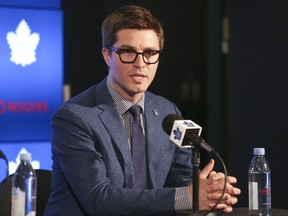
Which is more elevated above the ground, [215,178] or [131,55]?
[131,55]

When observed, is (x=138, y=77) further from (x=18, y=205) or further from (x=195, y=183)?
(x=18, y=205)

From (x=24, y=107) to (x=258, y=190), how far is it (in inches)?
96.3

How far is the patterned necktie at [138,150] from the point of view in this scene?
2805 mm

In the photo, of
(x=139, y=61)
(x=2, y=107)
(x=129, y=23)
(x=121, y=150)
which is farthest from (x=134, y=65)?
(x=2, y=107)

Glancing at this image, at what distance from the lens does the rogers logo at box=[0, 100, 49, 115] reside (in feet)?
15.6

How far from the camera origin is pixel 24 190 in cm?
255

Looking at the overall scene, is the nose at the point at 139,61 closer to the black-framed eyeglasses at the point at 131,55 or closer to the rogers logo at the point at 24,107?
the black-framed eyeglasses at the point at 131,55

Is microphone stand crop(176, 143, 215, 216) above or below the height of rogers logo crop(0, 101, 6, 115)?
below

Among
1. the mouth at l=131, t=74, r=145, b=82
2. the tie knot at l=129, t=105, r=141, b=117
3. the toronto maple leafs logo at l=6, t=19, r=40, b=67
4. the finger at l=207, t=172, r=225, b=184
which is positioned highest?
the toronto maple leafs logo at l=6, t=19, r=40, b=67

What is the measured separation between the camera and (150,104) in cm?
301

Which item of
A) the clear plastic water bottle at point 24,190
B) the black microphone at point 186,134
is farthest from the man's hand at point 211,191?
the clear plastic water bottle at point 24,190

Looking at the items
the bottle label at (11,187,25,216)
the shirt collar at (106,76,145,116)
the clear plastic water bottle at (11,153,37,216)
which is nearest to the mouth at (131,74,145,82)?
the shirt collar at (106,76,145,116)

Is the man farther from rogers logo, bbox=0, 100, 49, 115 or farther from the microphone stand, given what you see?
rogers logo, bbox=0, 100, 49, 115

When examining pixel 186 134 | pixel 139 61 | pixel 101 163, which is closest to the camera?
pixel 186 134
